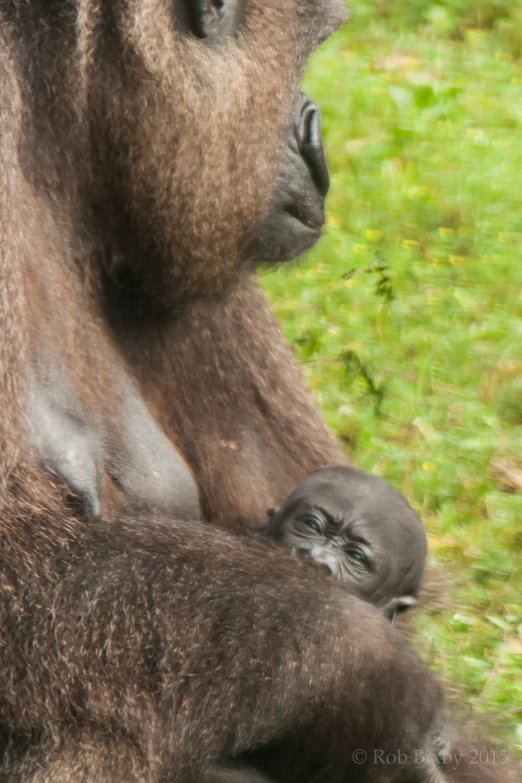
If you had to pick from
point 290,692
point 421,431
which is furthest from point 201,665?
point 421,431

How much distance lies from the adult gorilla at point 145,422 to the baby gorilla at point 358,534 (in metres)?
0.41

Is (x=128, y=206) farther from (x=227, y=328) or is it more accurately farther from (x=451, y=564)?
(x=451, y=564)

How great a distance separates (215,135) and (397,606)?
62.1 inches

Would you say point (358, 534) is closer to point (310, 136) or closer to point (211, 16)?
point (310, 136)

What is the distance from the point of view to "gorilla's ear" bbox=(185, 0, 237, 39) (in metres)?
3.76

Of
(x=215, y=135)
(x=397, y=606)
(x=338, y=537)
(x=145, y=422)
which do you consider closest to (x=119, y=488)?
(x=145, y=422)

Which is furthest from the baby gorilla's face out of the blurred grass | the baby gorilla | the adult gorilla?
the blurred grass

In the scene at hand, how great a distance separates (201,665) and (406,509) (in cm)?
138

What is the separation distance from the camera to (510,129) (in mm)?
8758

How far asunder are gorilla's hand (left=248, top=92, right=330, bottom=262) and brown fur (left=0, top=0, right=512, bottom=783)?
6cm

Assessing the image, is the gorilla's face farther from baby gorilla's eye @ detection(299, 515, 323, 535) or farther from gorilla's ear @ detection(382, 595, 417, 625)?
gorilla's ear @ detection(382, 595, 417, 625)

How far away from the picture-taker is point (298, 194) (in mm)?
4195

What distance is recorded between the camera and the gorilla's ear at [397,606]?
454cm

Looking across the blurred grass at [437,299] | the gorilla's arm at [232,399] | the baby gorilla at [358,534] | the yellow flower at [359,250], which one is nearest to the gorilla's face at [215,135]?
the gorilla's arm at [232,399]
